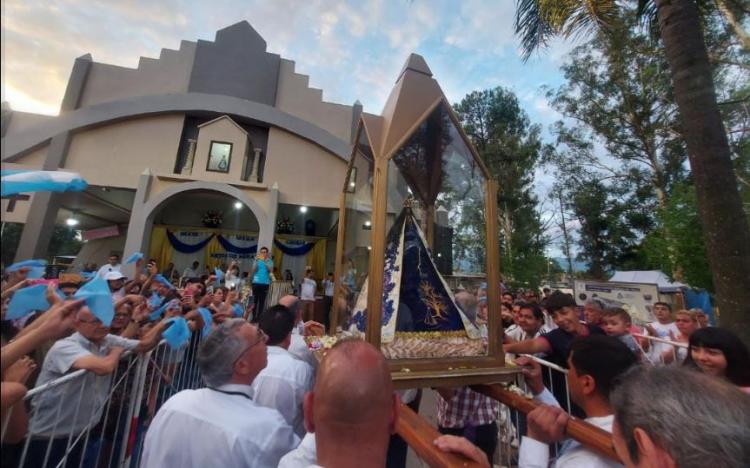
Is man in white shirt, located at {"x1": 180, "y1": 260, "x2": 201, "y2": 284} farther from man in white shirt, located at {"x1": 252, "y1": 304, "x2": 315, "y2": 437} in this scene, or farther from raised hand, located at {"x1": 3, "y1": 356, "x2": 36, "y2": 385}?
raised hand, located at {"x1": 3, "y1": 356, "x2": 36, "y2": 385}

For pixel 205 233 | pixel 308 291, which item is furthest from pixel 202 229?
pixel 308 291

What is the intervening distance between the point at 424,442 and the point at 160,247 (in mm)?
14769

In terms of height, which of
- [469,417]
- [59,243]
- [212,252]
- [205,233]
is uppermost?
[205,233]

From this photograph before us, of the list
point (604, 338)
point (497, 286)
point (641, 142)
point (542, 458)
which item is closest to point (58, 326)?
point (542, 458)

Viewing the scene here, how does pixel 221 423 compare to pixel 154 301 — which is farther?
pixel 154 301

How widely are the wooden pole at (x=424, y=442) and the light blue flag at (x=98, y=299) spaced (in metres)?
1.23

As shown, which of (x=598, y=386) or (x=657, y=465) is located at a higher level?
(x=598, y=386)

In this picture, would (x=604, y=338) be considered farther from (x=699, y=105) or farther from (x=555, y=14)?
(x=555, y=14)

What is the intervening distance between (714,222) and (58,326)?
5.01 metres

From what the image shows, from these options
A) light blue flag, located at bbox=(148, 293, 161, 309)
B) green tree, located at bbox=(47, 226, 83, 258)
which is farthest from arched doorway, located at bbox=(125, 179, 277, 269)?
green tree, located at bbox=(47, 226, 83, 258)

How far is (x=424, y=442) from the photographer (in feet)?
3.78

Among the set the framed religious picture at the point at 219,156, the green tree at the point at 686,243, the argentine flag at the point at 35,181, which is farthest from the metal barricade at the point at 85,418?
the green tree at the point at 686,243

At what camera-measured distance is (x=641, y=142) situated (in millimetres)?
15945

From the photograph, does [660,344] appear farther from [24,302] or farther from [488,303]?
[24,302]
